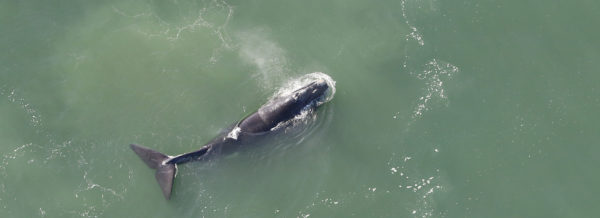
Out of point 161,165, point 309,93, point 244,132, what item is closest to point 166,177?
point 161,165

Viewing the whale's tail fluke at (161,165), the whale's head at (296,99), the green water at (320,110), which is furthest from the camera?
the green water at (320,110)

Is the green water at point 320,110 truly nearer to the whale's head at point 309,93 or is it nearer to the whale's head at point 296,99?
the whale's head at point 296,99

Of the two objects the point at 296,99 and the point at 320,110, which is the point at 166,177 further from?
the point at 320,110

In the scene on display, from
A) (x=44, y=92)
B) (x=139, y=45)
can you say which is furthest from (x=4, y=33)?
(x=139, y=45)

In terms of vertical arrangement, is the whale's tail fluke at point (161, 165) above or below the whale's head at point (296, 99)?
below

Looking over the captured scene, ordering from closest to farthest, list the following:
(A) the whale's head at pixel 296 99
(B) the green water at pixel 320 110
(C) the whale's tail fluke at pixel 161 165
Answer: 1. (C) the whale's tail fluke at pixel 161 165
2. (A) the whale's head at pixel 296 99
3. (B) the green water at pixel 320 110

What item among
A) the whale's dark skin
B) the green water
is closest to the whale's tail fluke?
the whale's dark skin

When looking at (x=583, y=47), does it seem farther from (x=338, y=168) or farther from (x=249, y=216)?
(x=249, y=216)

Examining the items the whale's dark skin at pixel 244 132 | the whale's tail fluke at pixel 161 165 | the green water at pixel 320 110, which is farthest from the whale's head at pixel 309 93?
the whale's tail fluke at pixel 161 165
